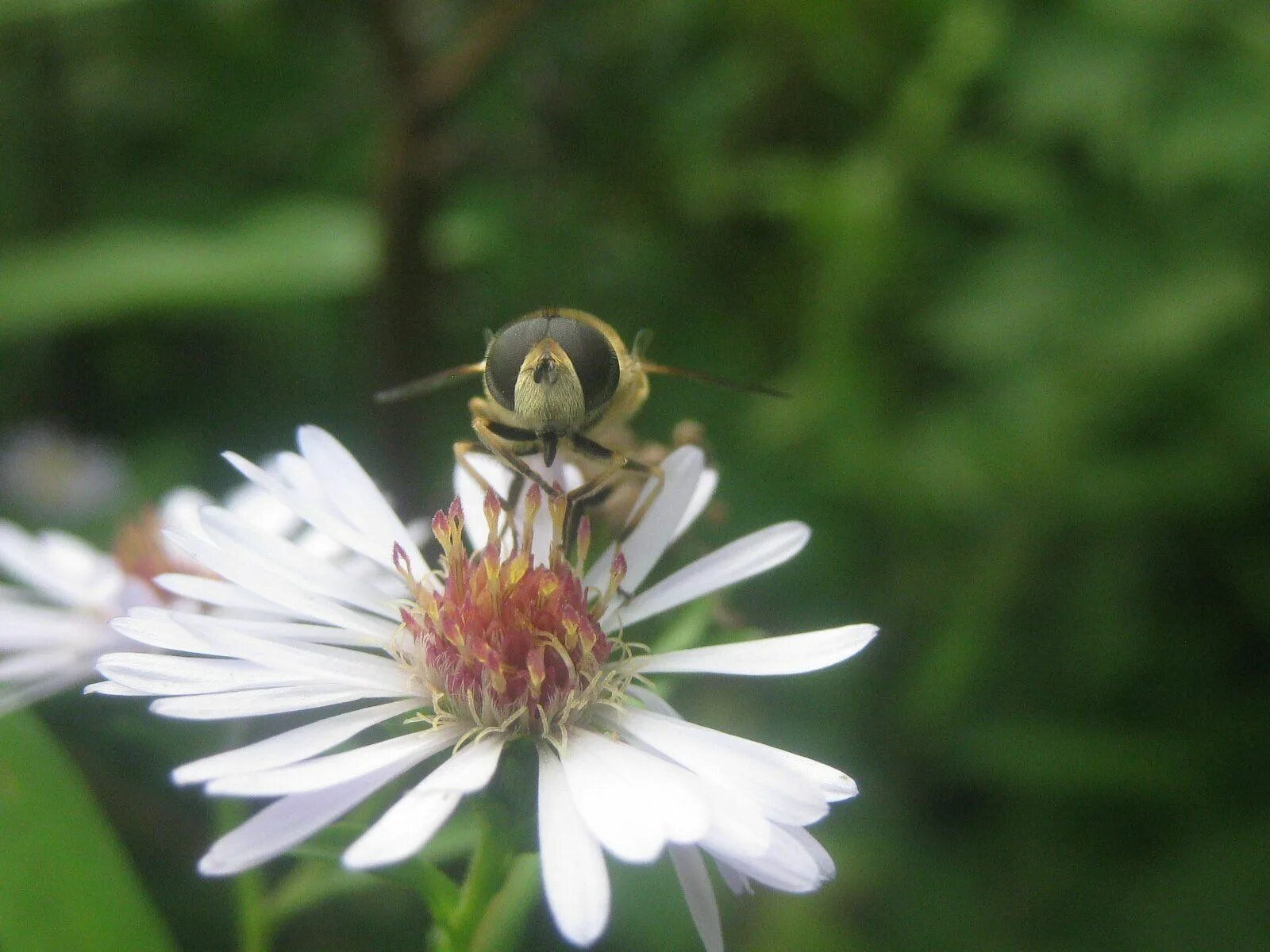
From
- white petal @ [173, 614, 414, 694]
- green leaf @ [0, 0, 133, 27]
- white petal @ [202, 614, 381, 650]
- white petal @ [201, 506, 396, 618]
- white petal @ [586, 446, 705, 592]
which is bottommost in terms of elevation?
white petal @ [173, 614, 414, 694]

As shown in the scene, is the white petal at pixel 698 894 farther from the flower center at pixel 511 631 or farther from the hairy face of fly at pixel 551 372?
the hairy face of fly at pixel 551 372

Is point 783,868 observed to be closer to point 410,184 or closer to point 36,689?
point 36,689

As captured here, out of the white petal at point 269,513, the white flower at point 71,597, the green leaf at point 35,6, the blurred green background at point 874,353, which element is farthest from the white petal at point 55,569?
the green leaf at point 35,6

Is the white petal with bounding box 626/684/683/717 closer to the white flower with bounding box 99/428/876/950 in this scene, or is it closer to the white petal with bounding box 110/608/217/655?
the white flower with bounding box 99/428/876/950

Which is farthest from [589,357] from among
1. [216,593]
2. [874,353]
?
[874,353]

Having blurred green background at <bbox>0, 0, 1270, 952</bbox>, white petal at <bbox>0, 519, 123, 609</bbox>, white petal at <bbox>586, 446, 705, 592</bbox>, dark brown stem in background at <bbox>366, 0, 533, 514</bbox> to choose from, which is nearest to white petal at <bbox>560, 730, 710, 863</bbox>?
white petal at <bbox>586, 446, 705, 592</bbox>

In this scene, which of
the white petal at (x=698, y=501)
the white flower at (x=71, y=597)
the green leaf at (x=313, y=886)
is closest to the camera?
the green leaf at (x=313, y=886)
